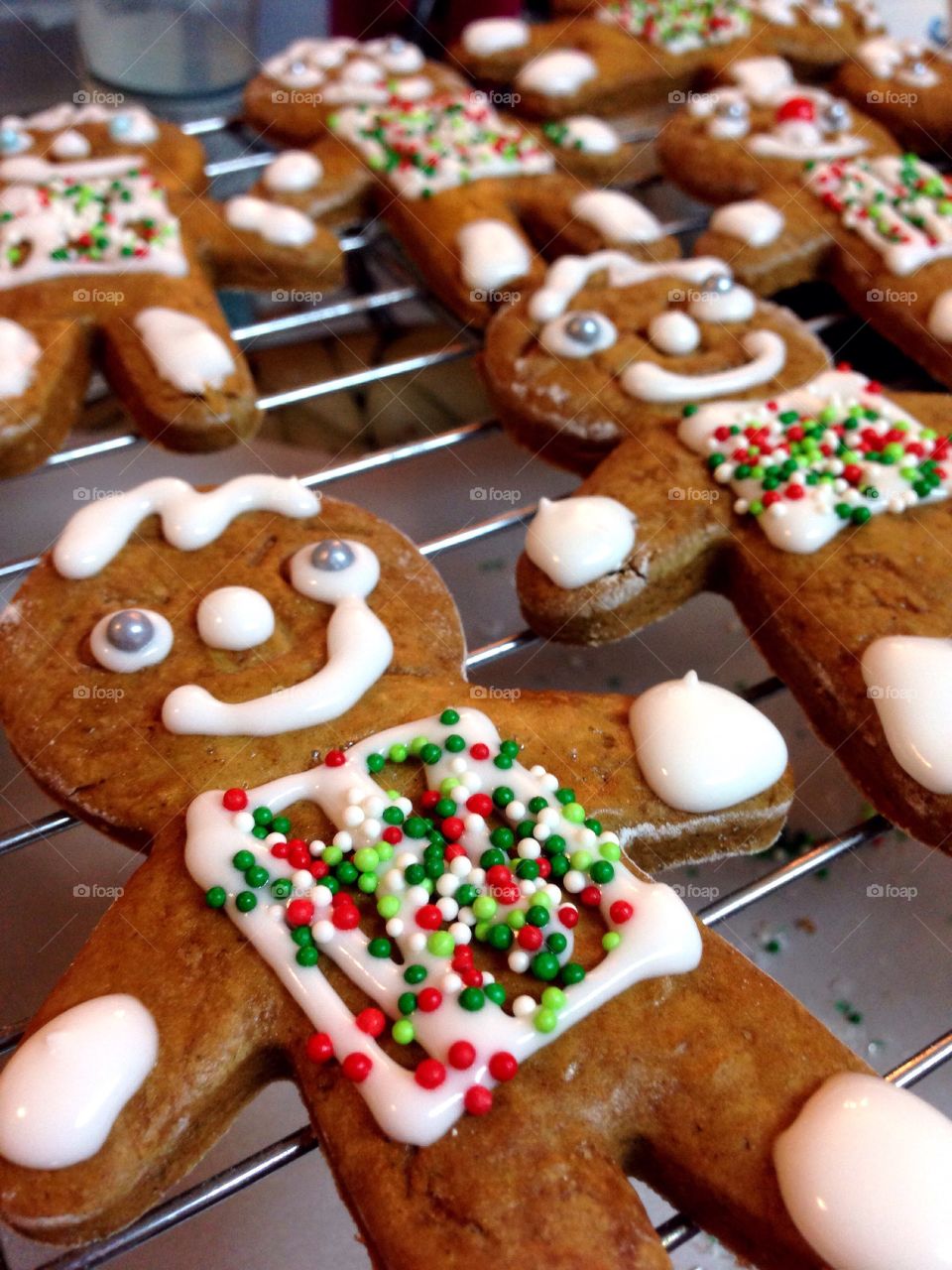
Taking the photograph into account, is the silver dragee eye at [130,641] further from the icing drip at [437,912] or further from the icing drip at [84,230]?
the icing drip at [84,230]

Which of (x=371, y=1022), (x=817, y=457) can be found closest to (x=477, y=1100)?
(x=371, y=1022)

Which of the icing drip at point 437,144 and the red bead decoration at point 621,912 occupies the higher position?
the icing drip at point 437,144

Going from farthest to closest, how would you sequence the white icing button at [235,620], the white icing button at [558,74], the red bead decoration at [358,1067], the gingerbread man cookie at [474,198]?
1. the white icing button at [558,74]
2. the gingerbread man cookie at [474,198]
3. the white icing button at [235,620]
4. the red bead decoration at [358,1067]

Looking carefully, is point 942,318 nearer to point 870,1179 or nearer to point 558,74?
point 558,74

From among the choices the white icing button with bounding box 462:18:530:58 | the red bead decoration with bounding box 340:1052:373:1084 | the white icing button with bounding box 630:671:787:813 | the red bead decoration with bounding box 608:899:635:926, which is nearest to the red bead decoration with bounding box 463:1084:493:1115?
the red bead decoration with bounding box 340:1052:373:1084

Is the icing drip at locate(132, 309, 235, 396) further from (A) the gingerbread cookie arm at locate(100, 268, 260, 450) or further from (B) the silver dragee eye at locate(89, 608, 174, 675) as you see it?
(B) the silver dragee eye at locate(89, 608, 174, 675)

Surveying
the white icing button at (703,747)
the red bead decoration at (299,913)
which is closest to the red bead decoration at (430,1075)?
the red bead decoration at (299,913)
